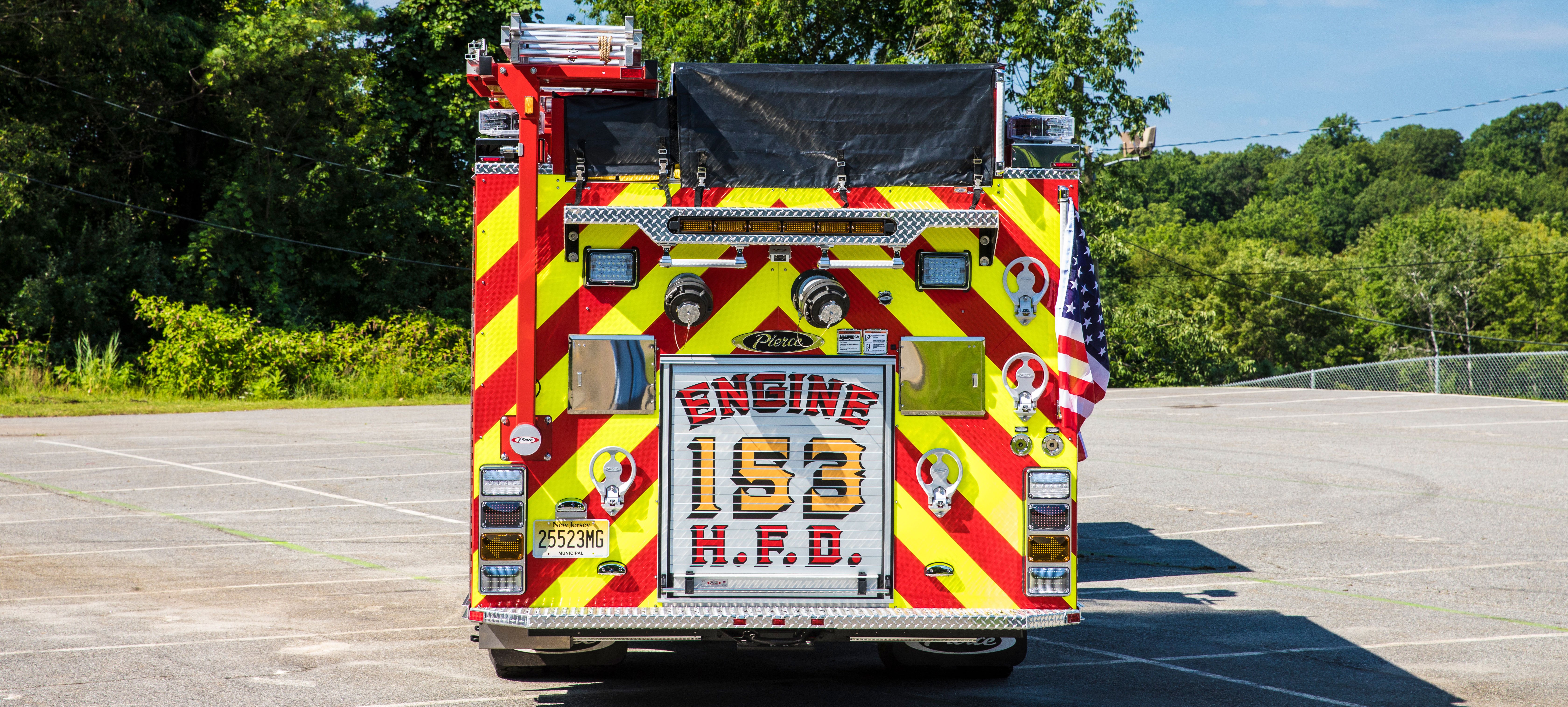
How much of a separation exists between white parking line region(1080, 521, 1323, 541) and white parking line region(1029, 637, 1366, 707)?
4.25 meters

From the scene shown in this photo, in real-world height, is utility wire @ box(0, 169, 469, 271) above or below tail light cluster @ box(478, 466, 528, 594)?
above

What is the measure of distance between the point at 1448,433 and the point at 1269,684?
19200mm

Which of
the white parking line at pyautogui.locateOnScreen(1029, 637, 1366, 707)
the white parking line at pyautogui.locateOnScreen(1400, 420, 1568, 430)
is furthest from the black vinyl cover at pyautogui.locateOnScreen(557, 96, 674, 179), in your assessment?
the white parking line at pyautogui.locateOnScreen(1400, 420, 1568, 430)

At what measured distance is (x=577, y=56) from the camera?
228 inches

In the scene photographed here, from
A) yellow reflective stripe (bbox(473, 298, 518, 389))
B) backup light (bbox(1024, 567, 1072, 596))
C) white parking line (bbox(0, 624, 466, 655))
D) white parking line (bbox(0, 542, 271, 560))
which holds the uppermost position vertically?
yellow reflective stripe (bbox(473, 298, 518, 389))

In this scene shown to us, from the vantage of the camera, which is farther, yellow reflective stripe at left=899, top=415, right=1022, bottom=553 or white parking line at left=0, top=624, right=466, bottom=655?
white parking line at left=0, top=624, right=466, bottom=655

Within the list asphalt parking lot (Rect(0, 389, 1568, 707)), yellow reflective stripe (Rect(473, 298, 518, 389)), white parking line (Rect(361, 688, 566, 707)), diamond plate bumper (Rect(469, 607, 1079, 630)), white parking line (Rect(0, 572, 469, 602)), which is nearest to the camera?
diamond plate bumper (Rect(469, 607, 1079, 630))

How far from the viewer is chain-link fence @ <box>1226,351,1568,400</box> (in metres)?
35.2

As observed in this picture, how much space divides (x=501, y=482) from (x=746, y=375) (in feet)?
3.88

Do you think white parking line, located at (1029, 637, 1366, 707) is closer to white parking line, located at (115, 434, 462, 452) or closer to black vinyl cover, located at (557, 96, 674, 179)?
black vinyl cover, located at (557, 96, 674, 179)

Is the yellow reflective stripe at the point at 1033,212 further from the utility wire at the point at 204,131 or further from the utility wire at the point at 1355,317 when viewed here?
the utility wire at the point at 1355,317

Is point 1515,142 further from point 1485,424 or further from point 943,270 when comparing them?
point 943,270

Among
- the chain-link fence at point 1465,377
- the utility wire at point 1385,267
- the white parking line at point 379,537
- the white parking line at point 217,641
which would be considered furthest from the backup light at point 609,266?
the utility wire at point 1385,267

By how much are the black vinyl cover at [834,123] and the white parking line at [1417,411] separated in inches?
859
